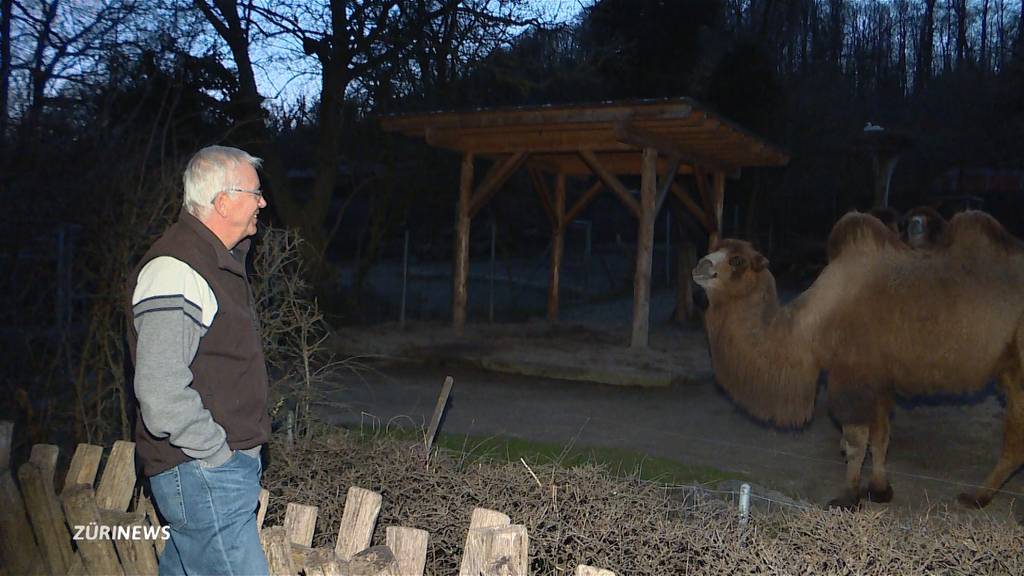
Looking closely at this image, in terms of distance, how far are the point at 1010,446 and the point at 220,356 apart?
495cm

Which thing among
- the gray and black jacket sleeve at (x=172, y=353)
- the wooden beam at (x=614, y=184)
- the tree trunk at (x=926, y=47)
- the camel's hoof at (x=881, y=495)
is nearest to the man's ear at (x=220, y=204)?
the gray and black jacket sleeve at (x=172, y=353)

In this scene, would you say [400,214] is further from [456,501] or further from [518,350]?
[456,501]

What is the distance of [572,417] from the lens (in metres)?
7.97

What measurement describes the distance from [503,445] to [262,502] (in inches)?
146

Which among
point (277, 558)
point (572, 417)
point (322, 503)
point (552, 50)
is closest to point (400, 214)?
point (552, 50)

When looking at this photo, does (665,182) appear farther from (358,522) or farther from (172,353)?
(172,353)

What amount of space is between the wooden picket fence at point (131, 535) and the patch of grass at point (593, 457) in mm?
2413

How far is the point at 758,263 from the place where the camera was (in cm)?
560

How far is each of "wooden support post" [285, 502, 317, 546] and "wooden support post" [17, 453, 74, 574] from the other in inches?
43.5

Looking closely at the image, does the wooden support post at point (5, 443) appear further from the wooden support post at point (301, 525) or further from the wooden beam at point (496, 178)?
the wooden beam at point (496, 178)

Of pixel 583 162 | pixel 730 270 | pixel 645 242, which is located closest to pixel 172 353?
pixel 730 270

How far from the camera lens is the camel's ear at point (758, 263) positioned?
219 inches

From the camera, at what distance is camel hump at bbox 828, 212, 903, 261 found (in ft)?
18.5

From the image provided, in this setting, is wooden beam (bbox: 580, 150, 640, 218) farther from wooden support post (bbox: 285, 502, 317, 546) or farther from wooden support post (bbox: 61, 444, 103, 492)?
wooden support post (bbox: 285, 502, 317, 546)
